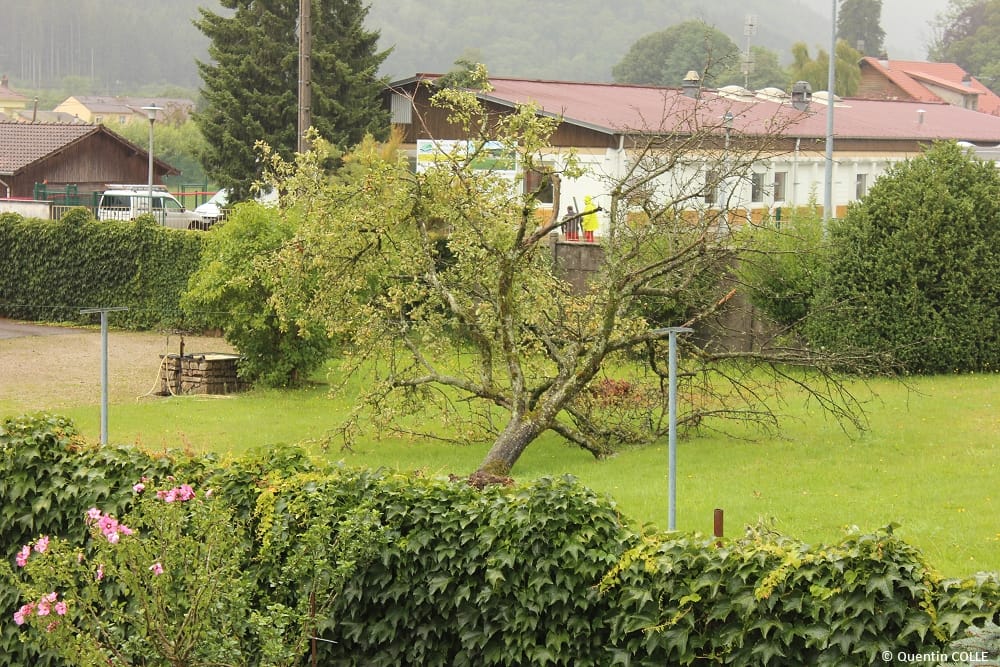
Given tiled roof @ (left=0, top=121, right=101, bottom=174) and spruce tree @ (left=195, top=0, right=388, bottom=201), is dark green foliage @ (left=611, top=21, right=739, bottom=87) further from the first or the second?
spruce tree @ (left=195, top=0, right=388, bottom=201)

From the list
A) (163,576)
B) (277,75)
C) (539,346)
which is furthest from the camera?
(277,75)

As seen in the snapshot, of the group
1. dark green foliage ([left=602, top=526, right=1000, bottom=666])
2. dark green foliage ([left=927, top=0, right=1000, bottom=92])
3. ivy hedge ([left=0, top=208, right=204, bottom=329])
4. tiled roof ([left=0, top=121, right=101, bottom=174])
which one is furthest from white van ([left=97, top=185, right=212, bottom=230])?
dark green foliage ([left=927, top=0, right=1000, bottom=92])

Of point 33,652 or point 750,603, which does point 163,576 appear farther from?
point 750,603

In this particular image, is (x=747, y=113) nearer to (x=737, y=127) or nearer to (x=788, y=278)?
(x=737, y=127)

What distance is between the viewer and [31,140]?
2020 inches

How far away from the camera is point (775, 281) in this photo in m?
25.3

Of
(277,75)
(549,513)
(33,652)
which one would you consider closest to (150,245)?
(277,75)

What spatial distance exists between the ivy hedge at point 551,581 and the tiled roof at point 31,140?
43.7 metres

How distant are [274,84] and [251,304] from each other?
68.7 feet

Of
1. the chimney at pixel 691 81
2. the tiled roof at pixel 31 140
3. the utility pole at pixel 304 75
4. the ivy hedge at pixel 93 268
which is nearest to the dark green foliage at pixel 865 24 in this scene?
the tiled roof at pixel 31 140

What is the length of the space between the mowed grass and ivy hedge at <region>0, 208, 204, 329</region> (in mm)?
9779

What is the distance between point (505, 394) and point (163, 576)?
8953 mm

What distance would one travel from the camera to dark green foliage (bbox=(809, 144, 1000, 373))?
2272cm

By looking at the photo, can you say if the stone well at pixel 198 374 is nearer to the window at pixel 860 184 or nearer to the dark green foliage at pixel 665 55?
the window at pixel 860 184
